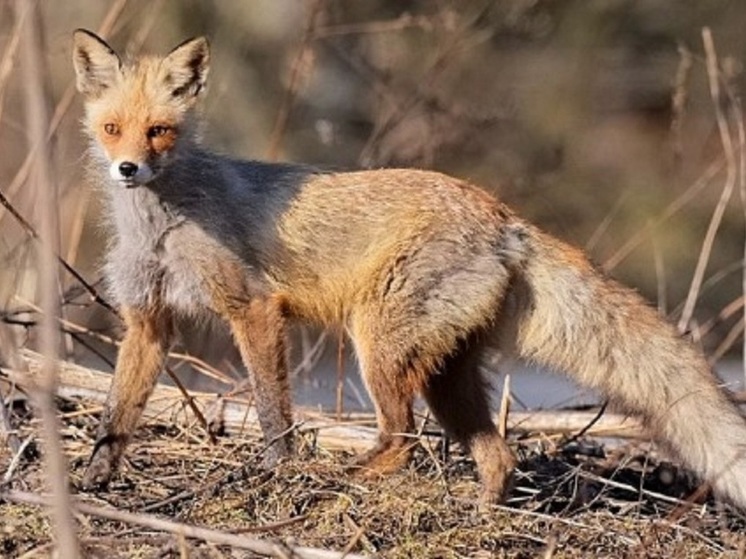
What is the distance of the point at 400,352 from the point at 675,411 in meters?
1.04

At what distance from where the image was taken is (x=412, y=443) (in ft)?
20.1

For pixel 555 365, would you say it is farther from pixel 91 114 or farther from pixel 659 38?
pixel 659 38

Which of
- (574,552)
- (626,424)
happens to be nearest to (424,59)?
(626,424)

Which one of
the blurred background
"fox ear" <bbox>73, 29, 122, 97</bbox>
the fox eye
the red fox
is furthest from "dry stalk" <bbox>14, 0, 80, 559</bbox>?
the blurred background

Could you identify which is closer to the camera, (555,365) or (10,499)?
(10,499)

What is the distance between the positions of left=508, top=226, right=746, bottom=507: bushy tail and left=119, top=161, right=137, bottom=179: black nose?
155 centimetres

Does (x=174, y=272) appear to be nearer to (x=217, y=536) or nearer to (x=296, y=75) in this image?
(x=217, y=536)

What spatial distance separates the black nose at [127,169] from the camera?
584 centimetres

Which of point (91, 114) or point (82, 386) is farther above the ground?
point (91, 114)

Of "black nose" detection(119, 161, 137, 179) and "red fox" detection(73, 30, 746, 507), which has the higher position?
"black nose" detection(119, 161, 137, 179)

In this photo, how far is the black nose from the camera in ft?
19.1

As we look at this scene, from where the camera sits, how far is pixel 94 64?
251 inches

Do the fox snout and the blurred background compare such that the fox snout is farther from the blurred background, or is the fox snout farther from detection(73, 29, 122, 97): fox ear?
the blurred background

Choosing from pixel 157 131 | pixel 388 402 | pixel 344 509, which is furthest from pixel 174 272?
pixel 344 509
